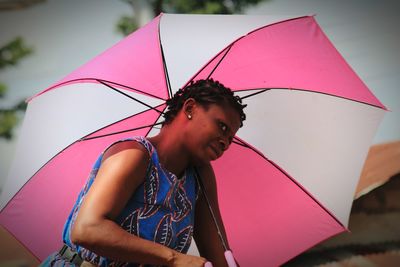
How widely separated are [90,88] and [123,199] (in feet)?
2.72

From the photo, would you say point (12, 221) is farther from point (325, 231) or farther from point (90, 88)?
point (325, 231)

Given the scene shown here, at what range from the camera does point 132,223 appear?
1.39 m

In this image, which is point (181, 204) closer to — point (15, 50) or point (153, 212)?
point (153, 212)

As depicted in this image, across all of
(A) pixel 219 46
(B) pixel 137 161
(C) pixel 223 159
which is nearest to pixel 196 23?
(A) pixel 219 46

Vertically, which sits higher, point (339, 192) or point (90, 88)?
point (90, 88)

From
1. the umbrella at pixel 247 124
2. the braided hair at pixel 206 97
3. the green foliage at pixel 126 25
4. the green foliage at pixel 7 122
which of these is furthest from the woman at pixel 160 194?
the green foliage at pixel 7 122

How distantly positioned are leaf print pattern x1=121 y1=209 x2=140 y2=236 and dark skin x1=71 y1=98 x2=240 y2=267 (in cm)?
11

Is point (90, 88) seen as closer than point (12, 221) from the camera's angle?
Yes

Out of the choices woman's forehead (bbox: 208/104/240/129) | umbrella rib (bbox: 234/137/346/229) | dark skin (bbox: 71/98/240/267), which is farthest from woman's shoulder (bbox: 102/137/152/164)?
umbrella rib (bbox: 234/137/346/229)

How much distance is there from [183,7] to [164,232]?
21.1ft

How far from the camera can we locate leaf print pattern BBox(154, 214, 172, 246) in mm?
1424

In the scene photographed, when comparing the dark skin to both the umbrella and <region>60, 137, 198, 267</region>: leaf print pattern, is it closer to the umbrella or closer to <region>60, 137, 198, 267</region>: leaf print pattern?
<region>60, 137, 198, 267</region>: leaf print pattern

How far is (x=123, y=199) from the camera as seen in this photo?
127 cm

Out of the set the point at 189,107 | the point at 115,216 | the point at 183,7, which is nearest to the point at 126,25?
the point at 183,7
